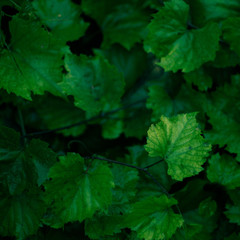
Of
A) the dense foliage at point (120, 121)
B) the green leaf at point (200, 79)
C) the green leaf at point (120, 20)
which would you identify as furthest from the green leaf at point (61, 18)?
the green leaf at point (200, 79)

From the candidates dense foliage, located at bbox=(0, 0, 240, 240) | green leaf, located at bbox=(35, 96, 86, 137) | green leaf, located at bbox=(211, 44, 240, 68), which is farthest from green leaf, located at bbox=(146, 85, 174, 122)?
green leaf, located at bbox=(35, 96, 86, 137)

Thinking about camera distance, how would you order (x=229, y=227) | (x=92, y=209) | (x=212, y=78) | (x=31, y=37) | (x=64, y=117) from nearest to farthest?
(x=92, y=209) < (x=31, y=37) < (x=229, y=227) < (x=212, y=78) < (x=64, y=117)

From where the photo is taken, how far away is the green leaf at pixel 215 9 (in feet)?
3.69

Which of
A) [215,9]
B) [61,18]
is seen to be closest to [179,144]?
[215,9]

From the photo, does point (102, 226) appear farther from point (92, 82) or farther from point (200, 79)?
point (200, 79)

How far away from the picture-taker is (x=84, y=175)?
2.72ft

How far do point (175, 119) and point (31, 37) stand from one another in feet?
1.83

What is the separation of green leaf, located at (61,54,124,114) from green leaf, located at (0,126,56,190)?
24 cm

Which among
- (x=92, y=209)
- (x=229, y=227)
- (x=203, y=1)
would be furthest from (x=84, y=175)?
(x=203, y=1)

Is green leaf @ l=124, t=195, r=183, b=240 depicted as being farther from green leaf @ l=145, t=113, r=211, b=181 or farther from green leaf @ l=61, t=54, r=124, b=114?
green leaf @ l=61, t=54, r=124, b=114

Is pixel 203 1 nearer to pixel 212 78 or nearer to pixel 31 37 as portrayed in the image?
pixel 212 78

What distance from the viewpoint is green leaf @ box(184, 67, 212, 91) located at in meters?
1.17

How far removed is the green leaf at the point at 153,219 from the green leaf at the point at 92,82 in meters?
0.45

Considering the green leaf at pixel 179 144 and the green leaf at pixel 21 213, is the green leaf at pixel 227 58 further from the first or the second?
the green leaf at pixel 21 213
